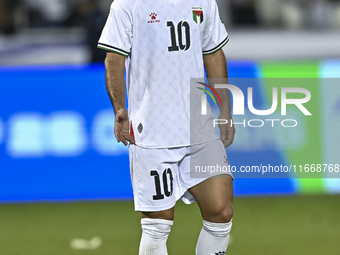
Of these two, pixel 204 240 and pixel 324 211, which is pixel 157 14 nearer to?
pixel 204 240

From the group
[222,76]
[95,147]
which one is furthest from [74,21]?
[222,76]

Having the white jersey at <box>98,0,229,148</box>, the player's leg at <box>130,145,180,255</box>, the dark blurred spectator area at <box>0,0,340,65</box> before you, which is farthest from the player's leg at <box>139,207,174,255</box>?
the dark blurred spectator area at <box>0,0,340,65</box>

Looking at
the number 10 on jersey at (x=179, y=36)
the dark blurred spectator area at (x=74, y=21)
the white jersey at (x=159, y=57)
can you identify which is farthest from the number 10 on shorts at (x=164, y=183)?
the dark blurred spectator area at (x=74, y=21)

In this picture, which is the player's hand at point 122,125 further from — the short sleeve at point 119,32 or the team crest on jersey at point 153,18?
the team crest on jersey at point 153,18

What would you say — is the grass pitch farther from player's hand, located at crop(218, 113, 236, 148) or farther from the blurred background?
player's hand, located at crop(218, 113, 236, 148)

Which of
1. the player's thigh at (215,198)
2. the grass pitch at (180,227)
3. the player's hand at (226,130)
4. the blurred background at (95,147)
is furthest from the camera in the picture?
the blurred background at (95,147)

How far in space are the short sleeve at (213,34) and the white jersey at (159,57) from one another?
0.17 ft

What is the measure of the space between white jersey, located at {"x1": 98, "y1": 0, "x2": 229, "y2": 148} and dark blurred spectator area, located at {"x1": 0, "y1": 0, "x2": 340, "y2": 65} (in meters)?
6.21

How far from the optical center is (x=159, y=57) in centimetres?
298

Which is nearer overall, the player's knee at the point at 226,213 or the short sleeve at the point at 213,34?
the player's knee at the point at 226,213

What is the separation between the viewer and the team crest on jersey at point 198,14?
3010 mm

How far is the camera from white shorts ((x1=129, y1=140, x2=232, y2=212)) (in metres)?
3.01

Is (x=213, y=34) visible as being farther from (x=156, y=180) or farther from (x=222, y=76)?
(x=156, y=180)

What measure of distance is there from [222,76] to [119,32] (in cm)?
63
